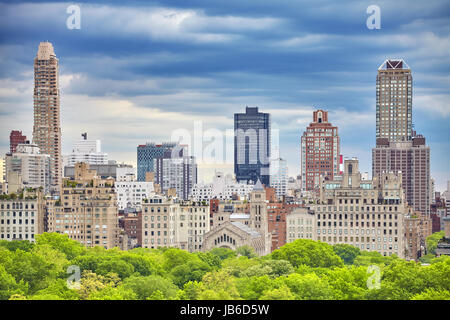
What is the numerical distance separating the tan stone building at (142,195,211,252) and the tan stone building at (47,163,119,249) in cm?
562

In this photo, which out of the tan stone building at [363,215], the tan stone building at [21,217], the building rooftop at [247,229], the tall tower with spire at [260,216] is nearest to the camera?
the tan stone building at [21,217]

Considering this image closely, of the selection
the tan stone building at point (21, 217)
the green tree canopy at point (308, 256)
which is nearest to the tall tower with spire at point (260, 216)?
the tan stone building at point (21, 217)

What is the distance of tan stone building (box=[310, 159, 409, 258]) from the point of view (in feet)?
506

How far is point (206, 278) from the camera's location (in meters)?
82.9

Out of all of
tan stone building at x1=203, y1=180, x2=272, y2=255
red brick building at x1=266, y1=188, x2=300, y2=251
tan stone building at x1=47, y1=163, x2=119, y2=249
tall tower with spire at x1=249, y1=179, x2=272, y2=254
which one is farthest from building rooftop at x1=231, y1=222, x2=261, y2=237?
tan stone building at x1=47, y1=163, x2=119, y2=249

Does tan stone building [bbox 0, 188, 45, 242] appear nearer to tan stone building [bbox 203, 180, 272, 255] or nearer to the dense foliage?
tan stone building [bbox 203, 180, 272, 255]

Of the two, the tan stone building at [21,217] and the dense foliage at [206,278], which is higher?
the tan stone building at [21,217]

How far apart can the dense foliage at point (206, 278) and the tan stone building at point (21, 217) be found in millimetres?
33721

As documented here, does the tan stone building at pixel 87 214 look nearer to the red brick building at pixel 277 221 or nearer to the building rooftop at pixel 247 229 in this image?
the building rooftop at pixel 247 229

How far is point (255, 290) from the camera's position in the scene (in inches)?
2960

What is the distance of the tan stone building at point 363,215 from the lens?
154125 millimetres

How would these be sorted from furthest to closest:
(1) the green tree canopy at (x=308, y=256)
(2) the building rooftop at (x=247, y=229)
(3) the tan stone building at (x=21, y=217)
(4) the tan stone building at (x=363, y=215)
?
(4) the tan stone building at (x=363, y=215)
(2) the building rooftop at (x=247, y=229)
(3) the tan stone building at (x=21, y=217)
(1) the green tree canopy at (x=308, y=256)
